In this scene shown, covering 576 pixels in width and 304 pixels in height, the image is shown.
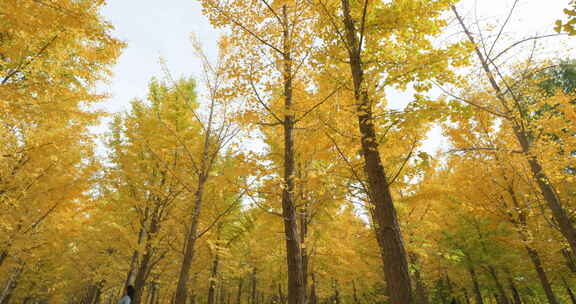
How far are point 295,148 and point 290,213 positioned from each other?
1.80m

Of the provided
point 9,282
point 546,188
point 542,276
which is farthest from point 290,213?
point 9,282

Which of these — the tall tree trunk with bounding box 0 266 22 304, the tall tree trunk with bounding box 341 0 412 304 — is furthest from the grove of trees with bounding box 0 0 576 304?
the tall tree trunk with bounding box 0 266 22 304

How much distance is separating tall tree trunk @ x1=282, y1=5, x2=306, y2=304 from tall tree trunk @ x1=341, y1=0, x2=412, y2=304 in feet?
4.01

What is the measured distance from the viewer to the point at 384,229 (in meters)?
3.10

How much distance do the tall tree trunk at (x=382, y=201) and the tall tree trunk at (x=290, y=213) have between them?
1223mm

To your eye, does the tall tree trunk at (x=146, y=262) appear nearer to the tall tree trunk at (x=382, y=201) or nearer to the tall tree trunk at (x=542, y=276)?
the tall tree trunk at (x=382, y=201)

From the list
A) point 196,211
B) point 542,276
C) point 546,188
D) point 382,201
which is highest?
point 546,188

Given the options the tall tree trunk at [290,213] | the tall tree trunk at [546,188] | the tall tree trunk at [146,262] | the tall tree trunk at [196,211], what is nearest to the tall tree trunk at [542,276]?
the tall tree trunk at [546,188]

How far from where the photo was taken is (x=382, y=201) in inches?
126

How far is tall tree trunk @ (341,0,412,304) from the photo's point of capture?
113 inches

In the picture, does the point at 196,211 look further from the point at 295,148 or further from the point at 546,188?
the point at 546,188

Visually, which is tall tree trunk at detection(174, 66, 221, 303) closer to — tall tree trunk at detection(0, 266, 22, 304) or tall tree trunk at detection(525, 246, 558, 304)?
tall tree trunk at detection(0, 266, 22, 304)

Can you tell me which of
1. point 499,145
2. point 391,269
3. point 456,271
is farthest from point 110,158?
point 456,271

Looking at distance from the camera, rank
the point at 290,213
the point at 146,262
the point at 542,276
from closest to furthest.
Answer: the point at 290,213 < the point at 146,262 < the point at 542,276
